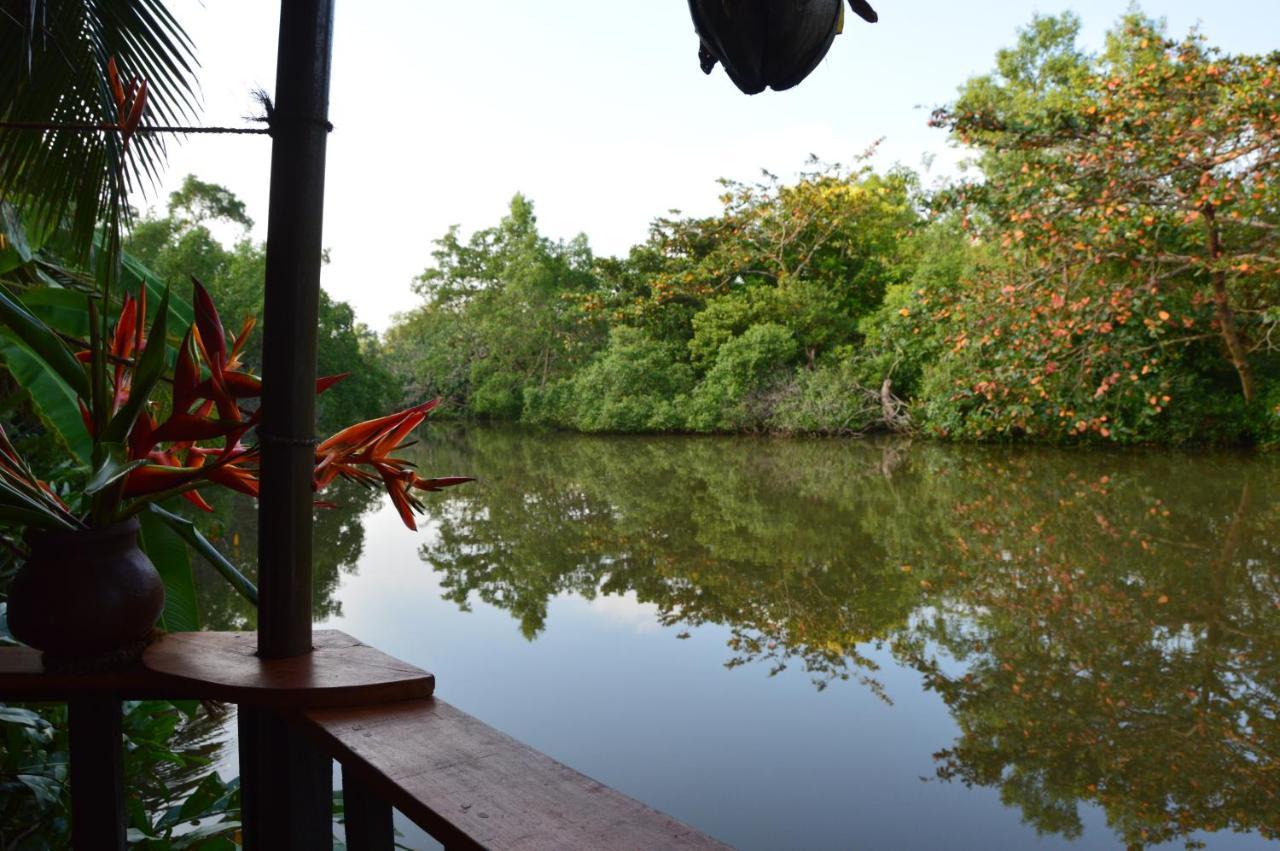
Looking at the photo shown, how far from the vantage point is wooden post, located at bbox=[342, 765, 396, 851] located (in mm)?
667

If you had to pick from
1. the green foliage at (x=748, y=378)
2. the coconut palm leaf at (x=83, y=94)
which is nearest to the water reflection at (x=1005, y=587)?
the coconut palm leaf at (x=83, y=94)

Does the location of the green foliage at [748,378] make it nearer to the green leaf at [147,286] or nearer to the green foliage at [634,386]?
the green foliage at [634,386]

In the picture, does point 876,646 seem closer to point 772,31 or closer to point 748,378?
point 772,31

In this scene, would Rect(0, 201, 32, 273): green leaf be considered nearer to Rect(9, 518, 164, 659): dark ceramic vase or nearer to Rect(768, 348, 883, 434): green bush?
Rect(9, 518, 164, 659): dark ceramic vase

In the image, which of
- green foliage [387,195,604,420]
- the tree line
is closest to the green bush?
the tree line

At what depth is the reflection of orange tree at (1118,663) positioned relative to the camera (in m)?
2.53

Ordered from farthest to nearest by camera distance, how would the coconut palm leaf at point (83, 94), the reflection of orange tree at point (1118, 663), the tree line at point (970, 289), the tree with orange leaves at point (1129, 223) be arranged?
the tree line at point (970, 289)
the tree with orange leaves at point (1129, 223)
the reflection of orange tree at point (1118, 663)
the coconut palm leaf at point (83, 94)

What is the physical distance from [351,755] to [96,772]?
38 cm

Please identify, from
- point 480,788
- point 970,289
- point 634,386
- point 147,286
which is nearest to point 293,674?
point 480,788

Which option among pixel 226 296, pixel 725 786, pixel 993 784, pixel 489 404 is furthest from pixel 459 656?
pixel 489 404

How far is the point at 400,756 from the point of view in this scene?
2.10ft

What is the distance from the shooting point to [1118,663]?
350 centimetres

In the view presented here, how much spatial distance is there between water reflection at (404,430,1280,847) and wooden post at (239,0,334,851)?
2321 mm

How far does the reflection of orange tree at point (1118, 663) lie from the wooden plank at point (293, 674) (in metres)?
2.26
